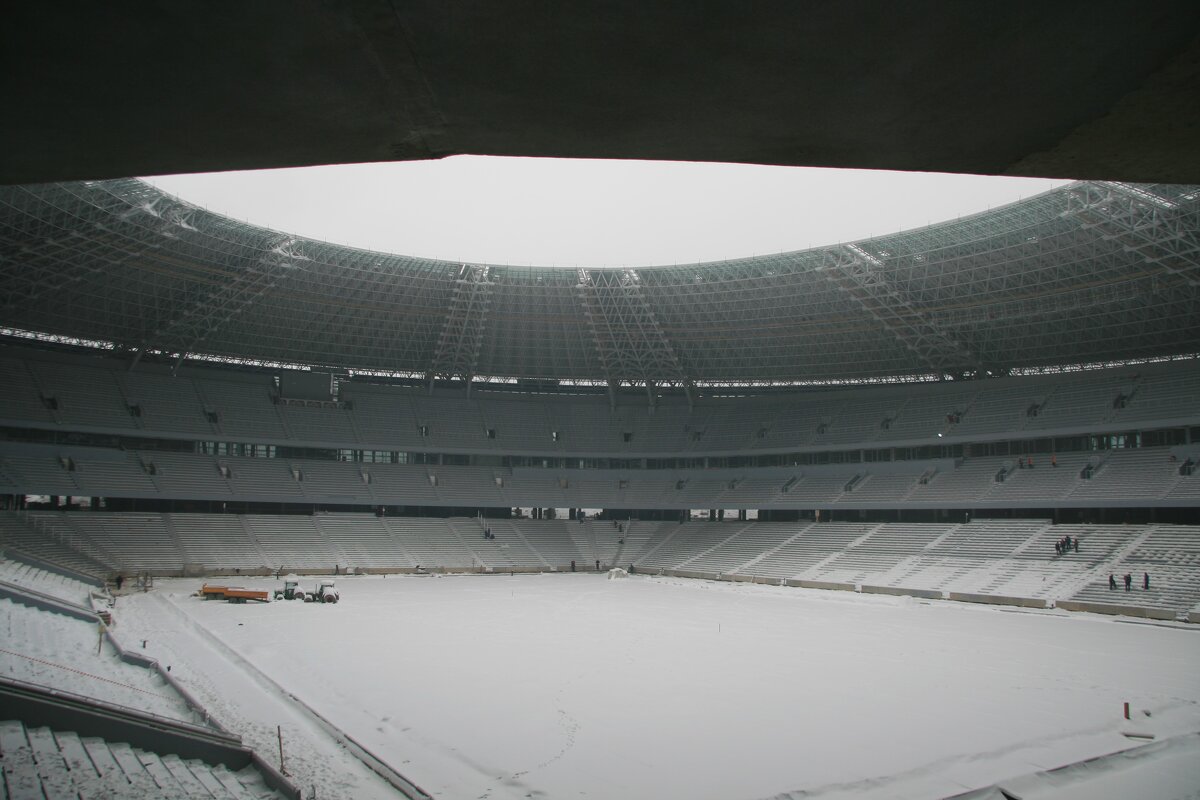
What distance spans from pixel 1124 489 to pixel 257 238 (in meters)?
48.4

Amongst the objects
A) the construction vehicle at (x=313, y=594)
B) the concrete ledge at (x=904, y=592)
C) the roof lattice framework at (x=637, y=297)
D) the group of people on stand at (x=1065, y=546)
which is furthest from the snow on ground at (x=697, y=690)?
the roof lattice framework at (x=637, y=297)

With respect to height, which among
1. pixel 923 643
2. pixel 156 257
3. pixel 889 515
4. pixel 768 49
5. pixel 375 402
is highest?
pixel 156 257

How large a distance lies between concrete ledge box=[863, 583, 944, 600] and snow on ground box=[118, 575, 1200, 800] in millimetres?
5354

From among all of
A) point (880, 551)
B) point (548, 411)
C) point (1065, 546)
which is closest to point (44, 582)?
point (548, 411)

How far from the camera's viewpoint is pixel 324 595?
39062 mm

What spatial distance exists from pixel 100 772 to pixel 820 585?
4152cm

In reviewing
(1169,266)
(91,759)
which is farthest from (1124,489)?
(91,759)

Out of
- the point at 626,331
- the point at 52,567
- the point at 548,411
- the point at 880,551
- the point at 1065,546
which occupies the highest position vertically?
the point at 626,331

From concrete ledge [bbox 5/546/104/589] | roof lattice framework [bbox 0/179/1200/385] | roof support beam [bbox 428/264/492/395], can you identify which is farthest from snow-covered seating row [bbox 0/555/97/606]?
roof support beam [bbox 428/264/492/395]

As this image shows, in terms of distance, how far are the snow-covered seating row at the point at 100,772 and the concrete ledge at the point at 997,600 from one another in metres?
36.0

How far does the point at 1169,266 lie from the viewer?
3725 centimetres

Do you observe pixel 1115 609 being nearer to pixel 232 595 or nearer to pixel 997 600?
pixel 997 600

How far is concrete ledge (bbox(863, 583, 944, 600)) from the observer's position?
138ft

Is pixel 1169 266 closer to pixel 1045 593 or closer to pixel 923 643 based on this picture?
pixel 1045 593
